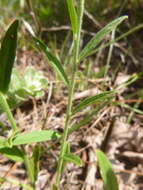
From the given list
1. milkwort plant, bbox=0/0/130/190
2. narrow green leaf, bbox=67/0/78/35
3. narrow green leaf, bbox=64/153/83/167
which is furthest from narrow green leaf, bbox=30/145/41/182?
narrow green leaf, bbox=67/0/78/35

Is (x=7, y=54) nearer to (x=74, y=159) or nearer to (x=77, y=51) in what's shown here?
(x=77, y=51)

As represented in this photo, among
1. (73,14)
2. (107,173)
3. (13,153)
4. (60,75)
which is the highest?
(73,14)

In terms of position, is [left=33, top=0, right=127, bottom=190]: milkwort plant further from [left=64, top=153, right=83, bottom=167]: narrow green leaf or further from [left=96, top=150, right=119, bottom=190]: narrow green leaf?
[left=96, top=150, right=119, bottom=190]: narrow green leaf

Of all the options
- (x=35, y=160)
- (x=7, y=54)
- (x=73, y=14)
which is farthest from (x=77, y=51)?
(x=35, y=160)

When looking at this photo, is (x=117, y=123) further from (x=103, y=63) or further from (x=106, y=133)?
(x=103, y=63)

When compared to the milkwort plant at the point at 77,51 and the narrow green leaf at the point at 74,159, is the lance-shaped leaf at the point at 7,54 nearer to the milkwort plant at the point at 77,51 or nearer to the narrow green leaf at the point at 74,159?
the milkwort plant at the point at 77,51

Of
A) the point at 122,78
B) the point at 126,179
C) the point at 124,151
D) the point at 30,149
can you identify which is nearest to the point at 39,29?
the point at 122,78

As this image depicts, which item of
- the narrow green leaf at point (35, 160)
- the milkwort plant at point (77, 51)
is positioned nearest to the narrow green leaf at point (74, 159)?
the milkwort plant at point (77, 51)
